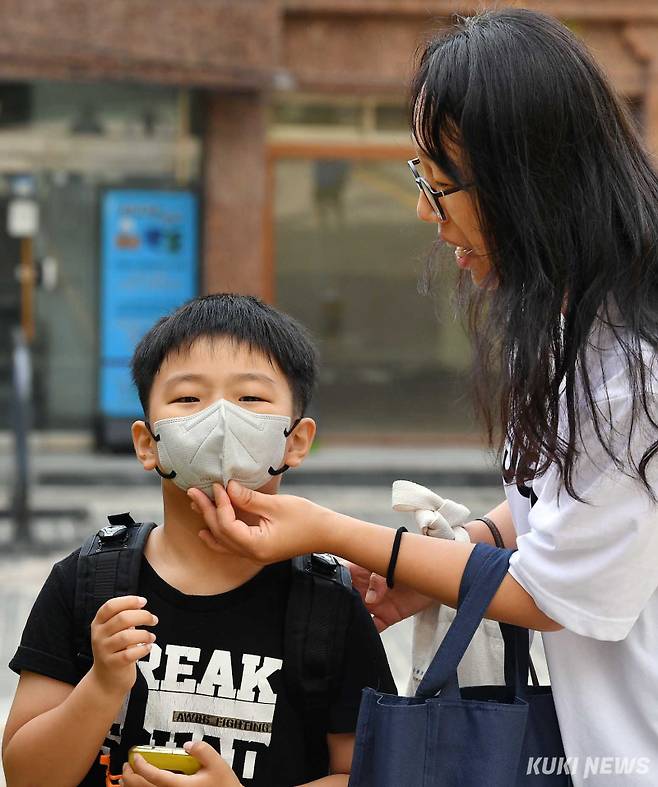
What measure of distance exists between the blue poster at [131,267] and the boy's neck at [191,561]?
974cm

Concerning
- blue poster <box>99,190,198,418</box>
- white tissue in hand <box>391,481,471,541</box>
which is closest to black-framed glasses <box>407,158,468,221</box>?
white tissue in hand <box>391,481,471,541</box>

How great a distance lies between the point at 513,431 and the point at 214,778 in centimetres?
67

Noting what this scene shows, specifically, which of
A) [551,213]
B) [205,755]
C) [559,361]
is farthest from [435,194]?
[205,755]

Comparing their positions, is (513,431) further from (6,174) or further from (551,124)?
(6,174)

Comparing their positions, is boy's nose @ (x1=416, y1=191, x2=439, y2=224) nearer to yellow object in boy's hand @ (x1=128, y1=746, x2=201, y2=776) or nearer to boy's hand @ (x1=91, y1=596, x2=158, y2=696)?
boy's hand @ (x1=91, y1=596, x2=158, y2=696)

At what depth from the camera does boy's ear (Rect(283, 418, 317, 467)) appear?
2135mm

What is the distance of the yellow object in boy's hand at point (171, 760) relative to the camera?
6.29ft

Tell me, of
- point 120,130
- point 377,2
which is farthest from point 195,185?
point 377,2

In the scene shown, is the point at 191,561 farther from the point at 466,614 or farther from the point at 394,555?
the point at 466,614

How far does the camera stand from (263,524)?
1.96 metres

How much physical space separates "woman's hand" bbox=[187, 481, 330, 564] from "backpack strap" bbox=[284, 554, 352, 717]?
10cm

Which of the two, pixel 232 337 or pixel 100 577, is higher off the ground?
pixel 232 337

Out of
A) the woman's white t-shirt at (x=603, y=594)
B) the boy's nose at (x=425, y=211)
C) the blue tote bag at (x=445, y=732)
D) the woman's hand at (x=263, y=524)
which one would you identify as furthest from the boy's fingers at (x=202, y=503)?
the boy's nose at (x=425, y=211)

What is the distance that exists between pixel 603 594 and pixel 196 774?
64 centimetres
